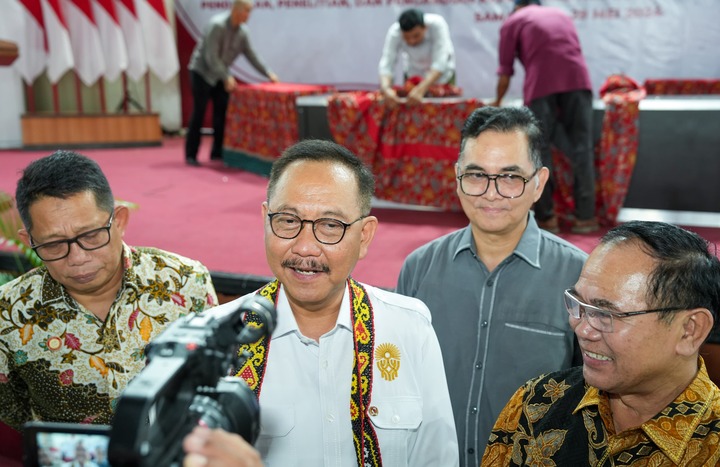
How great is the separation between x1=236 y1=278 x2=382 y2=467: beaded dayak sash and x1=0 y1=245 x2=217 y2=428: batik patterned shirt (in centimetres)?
46

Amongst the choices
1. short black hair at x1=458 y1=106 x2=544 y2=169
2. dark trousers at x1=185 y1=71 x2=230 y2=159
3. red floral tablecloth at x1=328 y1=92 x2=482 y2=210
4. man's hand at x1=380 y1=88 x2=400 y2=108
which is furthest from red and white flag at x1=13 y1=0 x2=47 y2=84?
short black hair at x1=458 y1=106 x2=544 y2=169

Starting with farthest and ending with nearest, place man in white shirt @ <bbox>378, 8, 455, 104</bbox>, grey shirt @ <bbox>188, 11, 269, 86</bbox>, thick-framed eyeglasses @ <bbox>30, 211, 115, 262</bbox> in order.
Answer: grey shirt @ <bbox>188, 11, 269, 86</bbox> → man in white shirt @ <bbox>378, 8, 455, 104</bbox> → thick-framed eyeglasses @ <bbox>30, 211, 115, 262</bbox>

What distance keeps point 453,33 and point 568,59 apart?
363 cm

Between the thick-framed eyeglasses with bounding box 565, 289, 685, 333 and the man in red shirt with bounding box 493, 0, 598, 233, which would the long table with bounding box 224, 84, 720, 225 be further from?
the thick-framed eyeglasses with bounding box 565, 289, 685, 333

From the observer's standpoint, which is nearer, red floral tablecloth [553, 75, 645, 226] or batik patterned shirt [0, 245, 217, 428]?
batik patterned shirt [0, 245, 217, 428]

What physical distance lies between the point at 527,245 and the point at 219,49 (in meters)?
5.21

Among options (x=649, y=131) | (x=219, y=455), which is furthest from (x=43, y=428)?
(x=649, y=131)

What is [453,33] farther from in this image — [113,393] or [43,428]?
[43,428]

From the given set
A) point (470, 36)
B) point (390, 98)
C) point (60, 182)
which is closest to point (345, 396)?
point (60, 182)

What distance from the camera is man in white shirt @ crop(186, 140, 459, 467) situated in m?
1.22

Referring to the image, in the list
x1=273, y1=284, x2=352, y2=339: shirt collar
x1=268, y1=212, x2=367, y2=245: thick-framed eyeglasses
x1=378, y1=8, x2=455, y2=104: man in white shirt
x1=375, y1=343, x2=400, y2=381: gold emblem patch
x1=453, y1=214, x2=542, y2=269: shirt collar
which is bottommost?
x1=375, y1=343, x2=400, y2=381: gold emblem patch

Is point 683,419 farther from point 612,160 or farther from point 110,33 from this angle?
point 110,33

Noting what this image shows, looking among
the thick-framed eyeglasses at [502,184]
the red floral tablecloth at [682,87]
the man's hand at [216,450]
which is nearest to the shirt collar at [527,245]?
the thick-framed eyeglasses at [502,184]

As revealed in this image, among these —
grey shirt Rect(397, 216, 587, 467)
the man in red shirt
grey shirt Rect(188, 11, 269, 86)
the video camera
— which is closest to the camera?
the video camera
